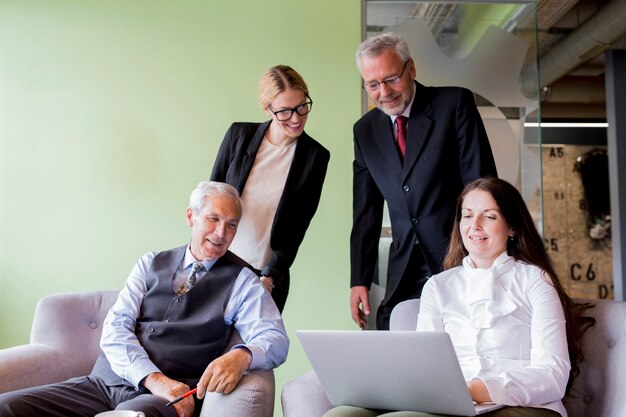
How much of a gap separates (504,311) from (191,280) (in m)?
1.14

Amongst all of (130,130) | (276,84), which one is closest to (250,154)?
(276,84)

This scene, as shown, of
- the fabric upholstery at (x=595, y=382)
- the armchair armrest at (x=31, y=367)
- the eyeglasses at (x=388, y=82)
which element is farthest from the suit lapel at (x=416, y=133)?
the armchair armrest at (x=31, y=367)

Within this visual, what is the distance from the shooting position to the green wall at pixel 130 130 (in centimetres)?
404

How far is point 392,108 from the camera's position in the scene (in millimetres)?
2945

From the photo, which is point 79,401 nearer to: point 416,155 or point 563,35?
point 416,155

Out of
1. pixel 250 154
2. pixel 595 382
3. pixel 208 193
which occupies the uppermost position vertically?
pixel 250 154

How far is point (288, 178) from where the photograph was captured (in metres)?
A: 3.28

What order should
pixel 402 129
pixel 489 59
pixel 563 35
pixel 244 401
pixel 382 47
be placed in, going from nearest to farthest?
pixel 244 401
pixel 382 47
pixel 402 129
pixel 489 59
pixel 563 35

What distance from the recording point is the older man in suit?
113 inches

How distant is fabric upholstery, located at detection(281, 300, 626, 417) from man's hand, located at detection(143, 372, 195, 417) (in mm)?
325

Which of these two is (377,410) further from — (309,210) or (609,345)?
(309,210)

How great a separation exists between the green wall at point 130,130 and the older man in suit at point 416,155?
1047mm

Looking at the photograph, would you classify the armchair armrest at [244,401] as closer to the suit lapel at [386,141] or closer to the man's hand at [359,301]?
the man's hand at [359,301]

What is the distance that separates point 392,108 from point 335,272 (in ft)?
4.53
